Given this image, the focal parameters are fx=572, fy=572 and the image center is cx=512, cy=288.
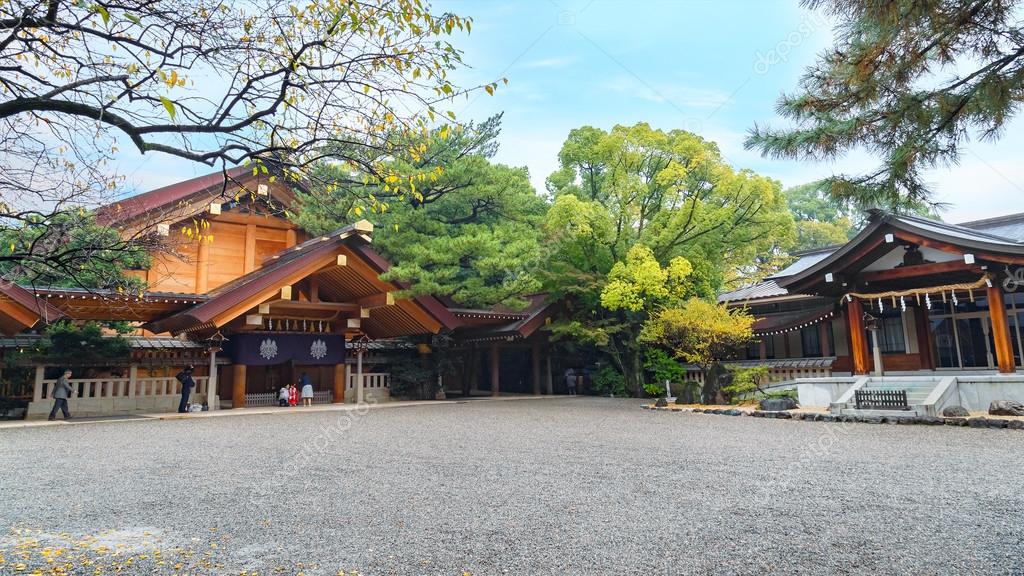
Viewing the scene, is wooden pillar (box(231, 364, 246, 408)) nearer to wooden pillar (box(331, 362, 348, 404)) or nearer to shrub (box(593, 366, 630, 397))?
wooden pillar (box(331, 362, 348, 404))

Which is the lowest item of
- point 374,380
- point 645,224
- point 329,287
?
point 374,380

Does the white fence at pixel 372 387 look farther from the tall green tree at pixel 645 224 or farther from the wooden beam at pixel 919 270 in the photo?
the wooden beam at pixel 919 270

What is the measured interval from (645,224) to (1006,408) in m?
10.3

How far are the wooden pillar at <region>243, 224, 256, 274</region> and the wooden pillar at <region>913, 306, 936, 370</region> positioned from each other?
64.4 feet

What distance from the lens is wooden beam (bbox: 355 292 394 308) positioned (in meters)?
15.5

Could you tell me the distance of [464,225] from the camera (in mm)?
17109

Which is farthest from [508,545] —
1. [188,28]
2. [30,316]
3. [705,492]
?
[30,316]

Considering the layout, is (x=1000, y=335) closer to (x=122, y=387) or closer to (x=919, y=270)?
(x=919, y=270)

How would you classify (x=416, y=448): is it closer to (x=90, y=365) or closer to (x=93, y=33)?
(x=93, y=33)

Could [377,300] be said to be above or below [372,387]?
above

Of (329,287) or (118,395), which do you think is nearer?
(118,395)

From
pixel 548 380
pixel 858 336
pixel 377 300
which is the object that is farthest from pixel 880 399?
pixel 377 300

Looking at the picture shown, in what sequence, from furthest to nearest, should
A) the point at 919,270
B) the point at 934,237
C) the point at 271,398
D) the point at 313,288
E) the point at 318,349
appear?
the point at 271,398 → the point at 318,349 → the point at 313,288 → the point at 919,270 → the point at 934,237

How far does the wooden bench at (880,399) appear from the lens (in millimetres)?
11055
